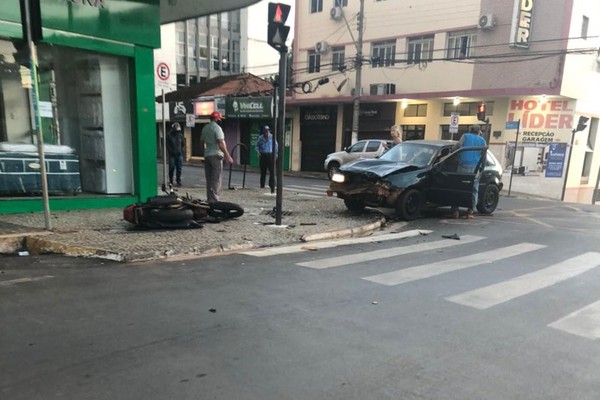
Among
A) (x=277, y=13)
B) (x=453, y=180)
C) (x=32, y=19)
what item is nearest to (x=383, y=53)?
(x=453, y=180)

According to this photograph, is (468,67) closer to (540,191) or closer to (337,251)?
(540,191)

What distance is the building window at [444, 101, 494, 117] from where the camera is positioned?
21812 mm

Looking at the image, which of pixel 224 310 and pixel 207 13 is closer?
pixel 224 310

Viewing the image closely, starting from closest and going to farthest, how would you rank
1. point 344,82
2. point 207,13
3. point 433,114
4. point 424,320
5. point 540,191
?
1. point 424,320
2. point 207,13
3. point 540,191
4. point 433,114
5. point 344,82

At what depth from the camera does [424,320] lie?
4.32 metres

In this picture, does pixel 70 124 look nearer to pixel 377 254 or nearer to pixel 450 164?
pixel 377 254

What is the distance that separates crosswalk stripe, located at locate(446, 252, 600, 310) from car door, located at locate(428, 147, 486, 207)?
356cm

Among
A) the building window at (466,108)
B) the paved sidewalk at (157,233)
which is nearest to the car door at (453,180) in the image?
the paved sidewalk at (157,233)

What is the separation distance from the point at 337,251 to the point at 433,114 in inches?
715

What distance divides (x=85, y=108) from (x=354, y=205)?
21.0ft

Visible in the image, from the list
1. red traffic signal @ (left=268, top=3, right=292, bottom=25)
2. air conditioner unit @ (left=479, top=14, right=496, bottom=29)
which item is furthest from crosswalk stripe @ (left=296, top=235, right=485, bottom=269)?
air conditioner unit @ (left=479, top=14, right=496, bottom=29)

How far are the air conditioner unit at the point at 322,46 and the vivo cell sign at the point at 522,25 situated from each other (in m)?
11.0

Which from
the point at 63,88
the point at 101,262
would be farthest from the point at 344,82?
the point at 101,262

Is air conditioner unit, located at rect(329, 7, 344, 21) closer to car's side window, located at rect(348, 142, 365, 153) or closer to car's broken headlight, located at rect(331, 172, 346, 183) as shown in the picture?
car's side window, located at rect(348, 142, 365, 153)
